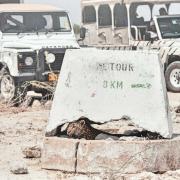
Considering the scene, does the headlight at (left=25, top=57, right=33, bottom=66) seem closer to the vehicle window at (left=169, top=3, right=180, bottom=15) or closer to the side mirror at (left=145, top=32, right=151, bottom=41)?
the side mirror at (left=145, top=32, right=151, bottom=41)

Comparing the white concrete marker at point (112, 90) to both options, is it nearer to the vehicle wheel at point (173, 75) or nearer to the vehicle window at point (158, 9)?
the vehicle wheel at point (173, 75)

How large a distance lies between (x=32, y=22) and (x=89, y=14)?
5795 millimetres

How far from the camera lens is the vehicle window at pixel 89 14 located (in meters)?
18.6

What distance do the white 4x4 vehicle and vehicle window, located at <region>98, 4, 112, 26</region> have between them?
4401mm

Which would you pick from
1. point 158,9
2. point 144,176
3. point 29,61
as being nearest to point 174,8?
point 158,9

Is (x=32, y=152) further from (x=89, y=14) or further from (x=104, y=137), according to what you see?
(x=89, y=14)

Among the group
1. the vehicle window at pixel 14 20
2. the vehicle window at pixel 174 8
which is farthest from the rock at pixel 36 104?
the vehicle window at pixel 174 8

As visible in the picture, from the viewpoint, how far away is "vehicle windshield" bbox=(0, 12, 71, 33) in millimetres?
13094

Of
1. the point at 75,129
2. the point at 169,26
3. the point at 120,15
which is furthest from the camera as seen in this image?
the point at 120,15

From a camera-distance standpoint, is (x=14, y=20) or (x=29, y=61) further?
(x=14, y=20)

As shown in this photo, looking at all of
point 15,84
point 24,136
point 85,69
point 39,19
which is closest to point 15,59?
point 15,84

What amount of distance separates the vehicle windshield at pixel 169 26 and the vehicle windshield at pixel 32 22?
10.3ft

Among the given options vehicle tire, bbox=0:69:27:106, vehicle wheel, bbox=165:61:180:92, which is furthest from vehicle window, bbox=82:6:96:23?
vehicle tire, bbox=0:69:27:106

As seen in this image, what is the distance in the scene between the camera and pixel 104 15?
18.3m
